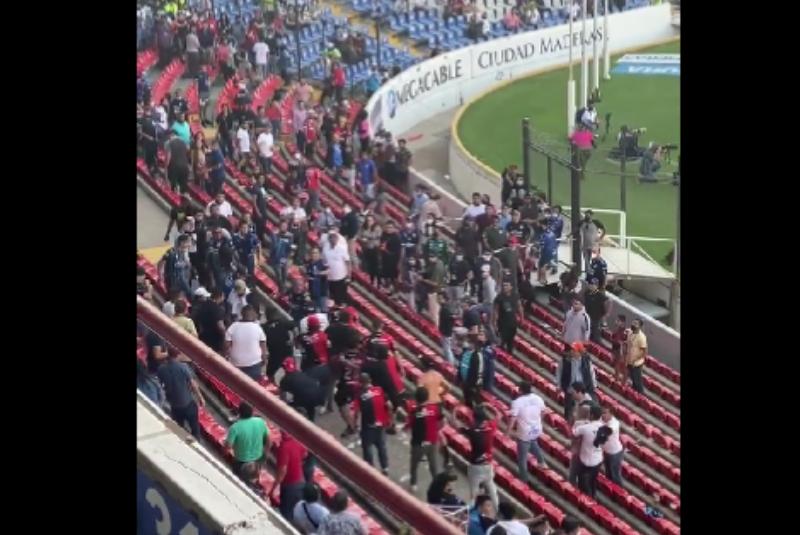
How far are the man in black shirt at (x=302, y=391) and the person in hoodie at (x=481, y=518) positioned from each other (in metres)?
2.01

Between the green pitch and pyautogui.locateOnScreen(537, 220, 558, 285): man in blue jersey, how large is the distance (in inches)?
110

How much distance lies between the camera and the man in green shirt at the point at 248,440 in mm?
7875

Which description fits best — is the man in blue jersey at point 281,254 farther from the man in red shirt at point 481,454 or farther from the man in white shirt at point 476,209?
the man in red shirt at point 481,454

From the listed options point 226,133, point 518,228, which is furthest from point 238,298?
point 226,133

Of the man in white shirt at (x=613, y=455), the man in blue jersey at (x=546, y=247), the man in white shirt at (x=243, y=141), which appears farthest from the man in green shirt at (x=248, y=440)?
the man in white shirt at (x=243, y=141)

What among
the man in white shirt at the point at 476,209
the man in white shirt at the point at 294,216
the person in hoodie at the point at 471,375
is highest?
the man in white shirt at the point at 294,216

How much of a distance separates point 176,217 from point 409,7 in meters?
17.3

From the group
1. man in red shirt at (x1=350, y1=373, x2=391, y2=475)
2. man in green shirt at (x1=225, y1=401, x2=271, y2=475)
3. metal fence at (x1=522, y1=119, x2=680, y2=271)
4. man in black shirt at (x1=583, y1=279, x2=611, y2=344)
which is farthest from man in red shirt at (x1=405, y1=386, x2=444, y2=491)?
metal fence at (x1=522, y1=119, x2=680, y2=271)

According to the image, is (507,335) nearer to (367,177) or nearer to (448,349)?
(448,349)

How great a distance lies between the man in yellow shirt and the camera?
13.4 meters

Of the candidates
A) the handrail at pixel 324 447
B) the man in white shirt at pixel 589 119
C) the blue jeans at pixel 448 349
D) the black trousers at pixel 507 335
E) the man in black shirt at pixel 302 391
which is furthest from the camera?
the man in white shirt at pixel 589 119

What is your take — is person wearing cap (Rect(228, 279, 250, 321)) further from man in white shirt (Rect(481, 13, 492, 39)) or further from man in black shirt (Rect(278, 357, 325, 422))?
man in white shirt (Rect(481, 13, 492, 39))

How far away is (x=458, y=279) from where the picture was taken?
14234mm
